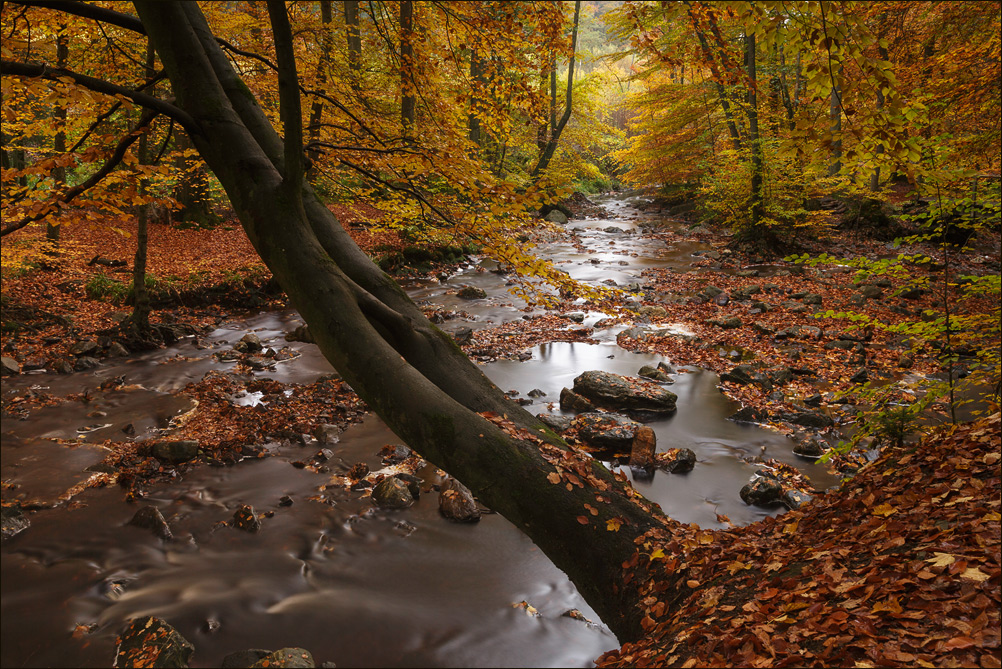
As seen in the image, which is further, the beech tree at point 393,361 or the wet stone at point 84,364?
the wet stone at point 84,364

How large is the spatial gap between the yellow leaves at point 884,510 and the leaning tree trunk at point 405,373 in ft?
3.66

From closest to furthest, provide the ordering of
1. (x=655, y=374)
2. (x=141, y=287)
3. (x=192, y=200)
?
(x=655, y=374) → (x=141, y=287) → (x=192, y=200)

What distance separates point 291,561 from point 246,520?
81 centimetres

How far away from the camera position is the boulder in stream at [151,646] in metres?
3.75

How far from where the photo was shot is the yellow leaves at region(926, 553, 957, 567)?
7.12 feet

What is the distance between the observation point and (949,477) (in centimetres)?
285

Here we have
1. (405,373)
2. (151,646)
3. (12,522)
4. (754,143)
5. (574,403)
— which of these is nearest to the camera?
(405,373)

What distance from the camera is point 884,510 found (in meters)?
2.81

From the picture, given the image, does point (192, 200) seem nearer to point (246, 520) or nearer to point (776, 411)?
point (246, 520)

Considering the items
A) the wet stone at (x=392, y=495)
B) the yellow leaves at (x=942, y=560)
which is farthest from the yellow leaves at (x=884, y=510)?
the wet stone at (x=392, y=495)

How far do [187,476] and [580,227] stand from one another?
2068 cm

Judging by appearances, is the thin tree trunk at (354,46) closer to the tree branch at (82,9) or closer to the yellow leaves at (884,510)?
the tree branch at (82,9)

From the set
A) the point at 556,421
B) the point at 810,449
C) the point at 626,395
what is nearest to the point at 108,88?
the point at 556,421

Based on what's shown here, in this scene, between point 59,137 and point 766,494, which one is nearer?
point 766,494
